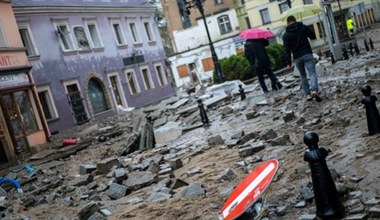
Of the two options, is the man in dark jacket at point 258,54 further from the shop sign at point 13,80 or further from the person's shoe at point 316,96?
the shop sign at point 13,80

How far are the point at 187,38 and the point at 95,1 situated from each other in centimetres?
2487

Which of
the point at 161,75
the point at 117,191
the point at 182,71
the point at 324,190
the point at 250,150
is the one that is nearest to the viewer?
the point at 324,190

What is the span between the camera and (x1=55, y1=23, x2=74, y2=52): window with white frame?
2319cm

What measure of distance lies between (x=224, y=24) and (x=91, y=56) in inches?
1104

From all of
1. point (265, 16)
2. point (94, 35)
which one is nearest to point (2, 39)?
point (94, 35)

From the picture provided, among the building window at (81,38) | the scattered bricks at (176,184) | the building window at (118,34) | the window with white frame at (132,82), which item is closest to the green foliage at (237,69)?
the building window at (81,38)

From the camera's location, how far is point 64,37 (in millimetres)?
23578

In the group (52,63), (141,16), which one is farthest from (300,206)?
(141,16)

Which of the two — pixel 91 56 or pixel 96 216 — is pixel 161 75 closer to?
pixel 91 56

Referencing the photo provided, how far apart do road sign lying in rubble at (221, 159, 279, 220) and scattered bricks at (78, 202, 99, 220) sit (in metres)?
2.45

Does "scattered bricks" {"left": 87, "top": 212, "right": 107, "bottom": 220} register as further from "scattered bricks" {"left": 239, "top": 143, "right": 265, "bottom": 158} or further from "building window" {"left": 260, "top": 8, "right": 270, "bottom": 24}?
"building window" {"left": 260, "top": 8, "right": 270, "bottom": 24}

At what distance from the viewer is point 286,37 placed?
9.05 metres

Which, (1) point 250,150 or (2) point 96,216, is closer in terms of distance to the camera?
(2) point 96,216

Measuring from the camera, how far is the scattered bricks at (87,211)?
506cm
